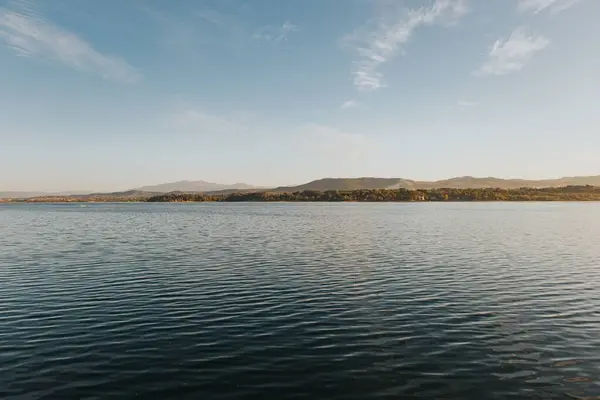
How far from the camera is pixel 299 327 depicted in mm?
25844

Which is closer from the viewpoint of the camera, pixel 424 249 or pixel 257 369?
pixel 257 369

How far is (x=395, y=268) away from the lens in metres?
46.2

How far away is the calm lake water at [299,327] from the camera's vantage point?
59.9 feet

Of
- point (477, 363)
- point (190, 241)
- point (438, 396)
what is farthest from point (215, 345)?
point (190, 241)

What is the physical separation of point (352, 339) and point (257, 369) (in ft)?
20.7

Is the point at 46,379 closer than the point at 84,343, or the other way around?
the point at 46,379

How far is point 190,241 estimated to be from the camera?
7219cm

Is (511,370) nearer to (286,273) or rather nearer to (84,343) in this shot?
(84,343)

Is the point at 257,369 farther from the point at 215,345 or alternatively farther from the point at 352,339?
the point at 352,339

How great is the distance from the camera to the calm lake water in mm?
18250

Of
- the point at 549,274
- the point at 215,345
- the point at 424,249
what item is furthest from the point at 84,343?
the point at 424,249

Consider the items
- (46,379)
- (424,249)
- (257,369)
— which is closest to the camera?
(46,379)

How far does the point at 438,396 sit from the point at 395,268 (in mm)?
29350

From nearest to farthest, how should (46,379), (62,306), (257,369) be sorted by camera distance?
(46,379)
(257,369)
(62,306)
